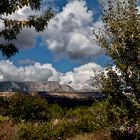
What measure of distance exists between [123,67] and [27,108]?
14071mm

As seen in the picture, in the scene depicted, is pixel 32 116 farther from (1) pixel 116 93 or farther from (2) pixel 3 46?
(1) pixel 116 93

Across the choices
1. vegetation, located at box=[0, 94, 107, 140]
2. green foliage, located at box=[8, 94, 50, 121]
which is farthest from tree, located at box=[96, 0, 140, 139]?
green foliage, located at box=[8, 94, 50, 121]

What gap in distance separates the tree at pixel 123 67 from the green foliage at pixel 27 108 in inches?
492

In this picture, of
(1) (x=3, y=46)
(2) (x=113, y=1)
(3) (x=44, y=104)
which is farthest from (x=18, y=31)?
(2) (x=113, y=1)

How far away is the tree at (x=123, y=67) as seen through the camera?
1789 cm

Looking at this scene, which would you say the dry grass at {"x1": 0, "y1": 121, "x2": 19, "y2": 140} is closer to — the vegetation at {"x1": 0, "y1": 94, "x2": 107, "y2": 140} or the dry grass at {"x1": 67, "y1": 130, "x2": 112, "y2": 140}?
the vegetation at {"x1": 0, "y1": 94, "x2": 107, "y2": 140}

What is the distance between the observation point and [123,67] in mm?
17875

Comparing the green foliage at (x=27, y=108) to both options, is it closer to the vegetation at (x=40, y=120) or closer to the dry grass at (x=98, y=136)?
the vegetation at (x=40, y=120)

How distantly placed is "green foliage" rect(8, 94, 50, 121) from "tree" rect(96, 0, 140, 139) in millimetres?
12508

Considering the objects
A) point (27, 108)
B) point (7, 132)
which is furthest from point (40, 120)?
point (7, 132)

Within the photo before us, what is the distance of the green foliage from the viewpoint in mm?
30844

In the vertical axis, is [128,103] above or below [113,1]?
below

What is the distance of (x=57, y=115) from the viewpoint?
34.2 m

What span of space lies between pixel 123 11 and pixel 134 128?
459 centimetres
